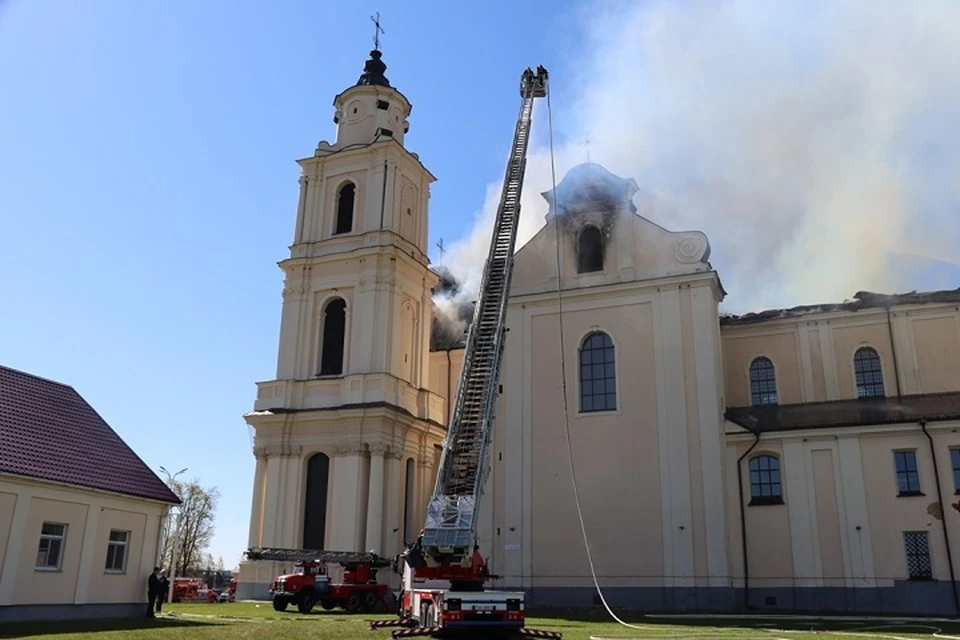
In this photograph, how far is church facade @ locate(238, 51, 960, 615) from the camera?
2527 cm

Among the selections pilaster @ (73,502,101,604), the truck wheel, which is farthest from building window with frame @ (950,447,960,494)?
pilaster @ (73,502,101,604)

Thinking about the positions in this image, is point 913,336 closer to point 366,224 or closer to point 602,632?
point 602,632

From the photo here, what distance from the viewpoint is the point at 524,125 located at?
24328 millimetres

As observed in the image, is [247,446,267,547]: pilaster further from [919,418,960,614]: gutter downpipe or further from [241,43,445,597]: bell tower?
[919,418,960,614]: gutter downpipe

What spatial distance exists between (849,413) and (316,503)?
65.4ft

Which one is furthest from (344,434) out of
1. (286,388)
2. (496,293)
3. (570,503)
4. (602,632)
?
(602,632)

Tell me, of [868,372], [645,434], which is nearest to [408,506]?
[645,434]

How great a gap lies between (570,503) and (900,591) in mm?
9605

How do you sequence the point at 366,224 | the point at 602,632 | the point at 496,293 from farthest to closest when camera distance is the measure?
the point at 366,224 < the point at 496,293 < the point at 602,632

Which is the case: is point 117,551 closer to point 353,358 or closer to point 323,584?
point 323,584

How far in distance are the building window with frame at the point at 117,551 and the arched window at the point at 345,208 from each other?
19.1 m

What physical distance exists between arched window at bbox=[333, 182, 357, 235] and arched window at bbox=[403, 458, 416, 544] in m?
10.7

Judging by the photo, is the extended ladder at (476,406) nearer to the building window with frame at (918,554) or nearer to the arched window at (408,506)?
the building window with frame at (918,554)

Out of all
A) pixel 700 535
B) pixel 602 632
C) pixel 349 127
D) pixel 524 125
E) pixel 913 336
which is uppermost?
pixel 349 127
